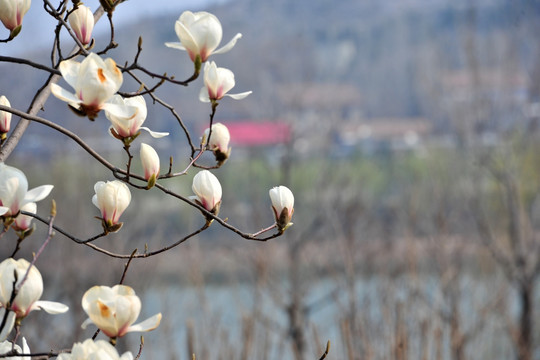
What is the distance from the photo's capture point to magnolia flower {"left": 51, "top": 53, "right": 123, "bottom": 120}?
0.43m

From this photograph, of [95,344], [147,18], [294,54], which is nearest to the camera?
[95,344]

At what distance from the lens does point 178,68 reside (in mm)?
3602

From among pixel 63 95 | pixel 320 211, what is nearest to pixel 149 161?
pixel 63 95

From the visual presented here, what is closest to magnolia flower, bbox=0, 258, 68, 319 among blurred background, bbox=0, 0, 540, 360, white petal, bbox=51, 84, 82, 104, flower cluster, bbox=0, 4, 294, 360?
flower cluster, bbox=0, 4, 294, 360

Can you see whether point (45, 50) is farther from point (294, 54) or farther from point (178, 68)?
point (294, 54)

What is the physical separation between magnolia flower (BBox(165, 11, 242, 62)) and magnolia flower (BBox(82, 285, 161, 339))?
0.21 meters

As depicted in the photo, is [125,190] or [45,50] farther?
[45,50]

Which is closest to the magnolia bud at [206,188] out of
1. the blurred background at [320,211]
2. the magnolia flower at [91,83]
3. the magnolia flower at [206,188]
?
the magnolia flower at [206,188]

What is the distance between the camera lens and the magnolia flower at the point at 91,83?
427 mm

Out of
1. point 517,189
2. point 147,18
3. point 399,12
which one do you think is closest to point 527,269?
point 517,189

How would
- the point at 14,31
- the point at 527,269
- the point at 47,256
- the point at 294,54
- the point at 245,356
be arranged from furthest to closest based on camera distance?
1. the point at 294,54
2. the point at 47,256
3. the point at 527,269
4. the point at 245,356
5. the point at 14,31

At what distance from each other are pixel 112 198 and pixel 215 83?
0.14 meters

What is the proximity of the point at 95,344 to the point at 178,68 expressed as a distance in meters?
3.31

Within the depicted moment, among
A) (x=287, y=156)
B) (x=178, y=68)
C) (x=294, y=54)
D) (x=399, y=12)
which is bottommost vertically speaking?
(x=287, y=156)
